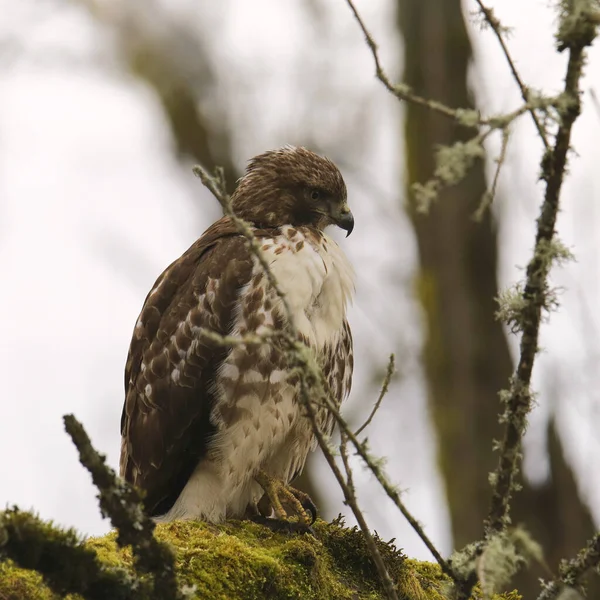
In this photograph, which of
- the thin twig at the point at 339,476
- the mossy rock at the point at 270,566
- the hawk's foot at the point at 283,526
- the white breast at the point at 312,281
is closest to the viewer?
the thin twig at the point at 339,476

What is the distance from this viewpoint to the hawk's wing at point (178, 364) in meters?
4.01

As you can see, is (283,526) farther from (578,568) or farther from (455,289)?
(455,289)

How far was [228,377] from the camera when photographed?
392 centimetres

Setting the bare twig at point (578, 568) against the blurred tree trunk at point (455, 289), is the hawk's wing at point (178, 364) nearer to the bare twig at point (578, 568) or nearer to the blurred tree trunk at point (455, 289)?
the bare twig at point (578, 568)

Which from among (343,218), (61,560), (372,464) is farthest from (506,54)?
(343,218)

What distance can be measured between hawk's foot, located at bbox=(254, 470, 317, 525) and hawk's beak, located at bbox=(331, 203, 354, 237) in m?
1.22

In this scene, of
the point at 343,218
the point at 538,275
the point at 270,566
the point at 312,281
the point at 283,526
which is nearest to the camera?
the point at 538,275

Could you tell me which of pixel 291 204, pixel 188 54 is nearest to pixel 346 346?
pixel 291 204

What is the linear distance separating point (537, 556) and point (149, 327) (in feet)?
8.41

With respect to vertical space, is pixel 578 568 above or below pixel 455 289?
below

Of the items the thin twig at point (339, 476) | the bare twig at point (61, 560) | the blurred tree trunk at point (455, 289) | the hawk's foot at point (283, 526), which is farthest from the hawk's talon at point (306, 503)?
the blurred tree trunk at point (455, 289)

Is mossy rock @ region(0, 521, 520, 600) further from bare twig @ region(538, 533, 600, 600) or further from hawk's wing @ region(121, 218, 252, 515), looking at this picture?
hawk's wing @ region(121, 218, 252, 515)

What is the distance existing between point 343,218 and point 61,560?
9.19 feet

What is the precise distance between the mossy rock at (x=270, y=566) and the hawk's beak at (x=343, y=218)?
1.55 m
